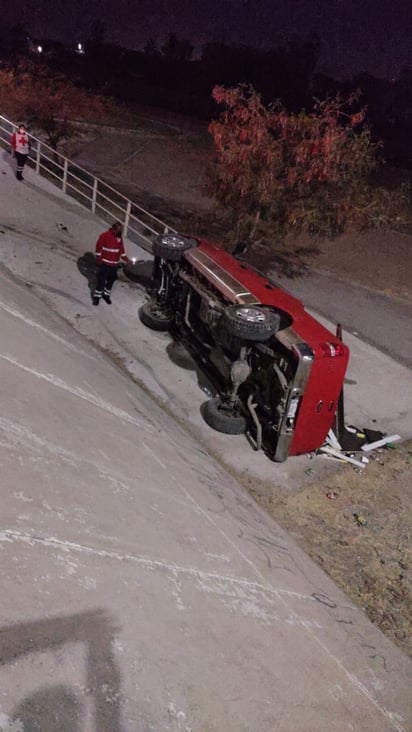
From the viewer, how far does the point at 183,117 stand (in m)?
42.3

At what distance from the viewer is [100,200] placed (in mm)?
21312

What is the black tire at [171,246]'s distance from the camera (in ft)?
30.0

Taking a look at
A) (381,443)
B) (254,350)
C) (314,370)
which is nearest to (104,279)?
(254,350)

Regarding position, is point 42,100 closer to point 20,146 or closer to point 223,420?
point 20,146

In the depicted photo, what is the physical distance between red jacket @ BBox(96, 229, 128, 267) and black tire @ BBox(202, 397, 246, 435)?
3.44 m

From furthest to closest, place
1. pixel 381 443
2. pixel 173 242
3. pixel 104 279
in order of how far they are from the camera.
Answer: pixel 104 279 < pixel 173 242 < pixel 381 443

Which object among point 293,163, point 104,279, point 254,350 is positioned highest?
point 293,163

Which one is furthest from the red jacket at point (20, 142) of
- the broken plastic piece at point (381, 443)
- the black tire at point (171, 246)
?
the broken plastic piece at point (381, 443)

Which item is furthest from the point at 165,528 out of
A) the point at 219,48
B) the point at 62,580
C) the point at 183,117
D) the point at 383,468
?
the point at 219,48

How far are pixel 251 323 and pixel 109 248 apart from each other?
3.99 m

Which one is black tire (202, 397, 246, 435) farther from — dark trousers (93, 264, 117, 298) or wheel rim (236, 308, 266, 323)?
dark trousers (93, 264, 117, 298)

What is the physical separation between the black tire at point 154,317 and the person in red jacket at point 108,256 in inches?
32.2

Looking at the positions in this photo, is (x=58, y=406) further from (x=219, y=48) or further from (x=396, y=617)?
(x=219, y=48)

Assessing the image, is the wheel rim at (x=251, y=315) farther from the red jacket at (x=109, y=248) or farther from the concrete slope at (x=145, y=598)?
the red jacket at (x=109, y=248)
